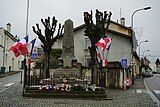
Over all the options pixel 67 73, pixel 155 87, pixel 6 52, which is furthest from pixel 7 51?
pixel 155 87

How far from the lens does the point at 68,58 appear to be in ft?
57.8

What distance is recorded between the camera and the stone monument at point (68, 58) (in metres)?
16.6

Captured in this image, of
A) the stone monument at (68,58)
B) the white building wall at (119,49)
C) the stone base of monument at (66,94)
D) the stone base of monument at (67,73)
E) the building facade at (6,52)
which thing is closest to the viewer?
the stone base of monument at (66,94)

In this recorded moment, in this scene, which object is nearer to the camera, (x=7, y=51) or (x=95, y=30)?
(x=95, y=30)

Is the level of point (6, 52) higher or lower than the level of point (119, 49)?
lower

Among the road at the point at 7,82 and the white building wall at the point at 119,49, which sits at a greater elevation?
the white building wall at the point at 119,49

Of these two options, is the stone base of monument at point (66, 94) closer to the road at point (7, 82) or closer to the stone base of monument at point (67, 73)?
the stone base of monument at point (67, 73)

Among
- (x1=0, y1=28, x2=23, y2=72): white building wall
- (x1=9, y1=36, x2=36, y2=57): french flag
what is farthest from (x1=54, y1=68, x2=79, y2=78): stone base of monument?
(x1=0, y1=28, x2=23, y2=72): white building wall

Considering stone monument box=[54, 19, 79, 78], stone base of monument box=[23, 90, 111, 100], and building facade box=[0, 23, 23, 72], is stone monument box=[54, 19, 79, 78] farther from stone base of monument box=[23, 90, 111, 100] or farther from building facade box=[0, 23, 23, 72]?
building facade box=[0, 23, 23, 72]

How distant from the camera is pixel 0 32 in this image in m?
36.3

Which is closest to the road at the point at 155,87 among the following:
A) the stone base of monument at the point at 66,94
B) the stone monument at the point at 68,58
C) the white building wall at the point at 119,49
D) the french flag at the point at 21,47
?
the stone base of monument at the point at 66,94

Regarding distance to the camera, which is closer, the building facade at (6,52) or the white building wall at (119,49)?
the white building wall at (119,49)

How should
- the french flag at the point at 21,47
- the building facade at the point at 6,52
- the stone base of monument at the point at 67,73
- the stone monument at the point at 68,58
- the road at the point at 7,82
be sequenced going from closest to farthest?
the french flag at the point at 21,47
the stone base of monument at the point at 67,73
the stone monument at the point at 68,58
the road at the point at 7,82
the building facade at the point at 6,52

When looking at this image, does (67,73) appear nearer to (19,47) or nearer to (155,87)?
(19,47)
